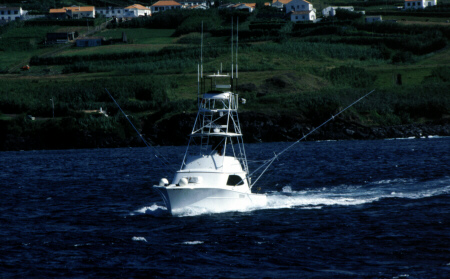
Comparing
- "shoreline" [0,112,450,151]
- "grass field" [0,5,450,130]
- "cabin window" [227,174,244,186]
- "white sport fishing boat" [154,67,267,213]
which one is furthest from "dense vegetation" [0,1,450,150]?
"cabin window" [227,174,244,186]

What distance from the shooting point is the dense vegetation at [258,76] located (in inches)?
4759

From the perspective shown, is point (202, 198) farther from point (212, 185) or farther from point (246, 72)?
point (246, 72)

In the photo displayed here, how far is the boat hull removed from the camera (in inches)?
1713

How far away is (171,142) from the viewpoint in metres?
112

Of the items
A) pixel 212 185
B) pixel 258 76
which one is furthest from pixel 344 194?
pixel 258 76

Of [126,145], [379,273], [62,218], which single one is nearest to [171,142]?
[126,145]

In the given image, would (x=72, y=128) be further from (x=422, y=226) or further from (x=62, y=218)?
(x=422, y=226)

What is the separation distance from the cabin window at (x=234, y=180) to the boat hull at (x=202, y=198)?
909mm

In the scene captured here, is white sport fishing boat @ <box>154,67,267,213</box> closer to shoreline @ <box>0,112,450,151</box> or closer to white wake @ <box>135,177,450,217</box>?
white wake @ <box>135,177,450,217</box>

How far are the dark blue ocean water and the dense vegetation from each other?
50.1m

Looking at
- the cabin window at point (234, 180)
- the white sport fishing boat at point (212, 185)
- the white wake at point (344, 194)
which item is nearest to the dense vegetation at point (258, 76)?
the white wake at point (344, 194)

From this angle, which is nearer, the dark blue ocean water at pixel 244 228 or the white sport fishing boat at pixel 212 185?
the dark blue ocean water at pixel 244 228

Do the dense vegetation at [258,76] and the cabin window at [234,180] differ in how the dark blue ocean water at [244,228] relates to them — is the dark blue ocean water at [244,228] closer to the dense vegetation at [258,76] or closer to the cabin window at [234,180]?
the cabin window at [234,180]

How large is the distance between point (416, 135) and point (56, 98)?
66861mm
